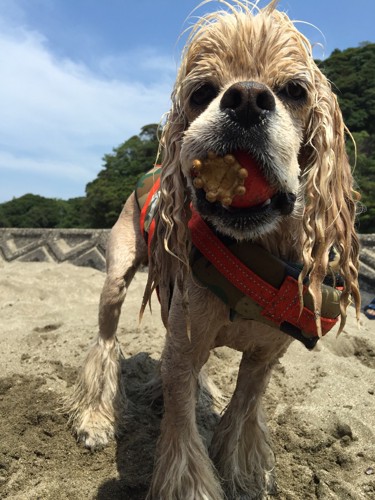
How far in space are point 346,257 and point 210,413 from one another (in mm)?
1639

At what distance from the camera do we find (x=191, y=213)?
6.28ft

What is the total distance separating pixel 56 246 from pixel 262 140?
23.6ft

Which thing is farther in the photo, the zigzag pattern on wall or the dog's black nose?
the zigzag pattern on wall

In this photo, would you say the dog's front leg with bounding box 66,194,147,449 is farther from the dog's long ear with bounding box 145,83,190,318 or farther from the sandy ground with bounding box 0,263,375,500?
the dog's long ear with bounding box 145,83,190,318

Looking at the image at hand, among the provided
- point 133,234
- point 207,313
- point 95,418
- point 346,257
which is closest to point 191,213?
point 207,313

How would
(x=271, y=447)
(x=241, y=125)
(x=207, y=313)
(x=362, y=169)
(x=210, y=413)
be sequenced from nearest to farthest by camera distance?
(x=241, y=125) < (x=207, y=313) < (x=271, y=447) < (x=210, y=413) < (x=362, y=169)

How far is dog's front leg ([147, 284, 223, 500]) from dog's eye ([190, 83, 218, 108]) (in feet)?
2.50

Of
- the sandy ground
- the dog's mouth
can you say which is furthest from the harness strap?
the sandy ground

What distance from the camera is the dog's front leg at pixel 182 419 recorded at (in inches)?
76.1

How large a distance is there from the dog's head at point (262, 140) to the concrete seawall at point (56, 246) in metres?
5.58

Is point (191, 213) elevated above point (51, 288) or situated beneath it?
elevated above

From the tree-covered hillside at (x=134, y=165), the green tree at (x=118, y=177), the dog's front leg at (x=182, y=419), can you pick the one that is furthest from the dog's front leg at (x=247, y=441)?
the green tree at (x=118, y=177)

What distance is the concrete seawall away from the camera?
747 centimetres

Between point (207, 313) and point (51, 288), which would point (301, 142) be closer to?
point (207, 313)
